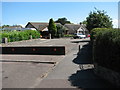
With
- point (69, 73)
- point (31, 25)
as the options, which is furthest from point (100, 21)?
point (31, 25)

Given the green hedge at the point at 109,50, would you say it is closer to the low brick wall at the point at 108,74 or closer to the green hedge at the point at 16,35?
the low brick wall at the point at 108,74

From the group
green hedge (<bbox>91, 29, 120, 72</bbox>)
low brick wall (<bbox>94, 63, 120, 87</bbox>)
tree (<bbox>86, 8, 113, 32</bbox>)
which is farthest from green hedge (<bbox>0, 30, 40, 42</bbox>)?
green hedge (<bbox>91, 29, 120, 72</bbox>)

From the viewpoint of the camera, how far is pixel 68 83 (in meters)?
8.17

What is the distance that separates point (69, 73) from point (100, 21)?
23363 mm

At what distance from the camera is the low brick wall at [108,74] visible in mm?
7164

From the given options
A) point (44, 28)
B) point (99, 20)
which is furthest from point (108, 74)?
point (44, 28)

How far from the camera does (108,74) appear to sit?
796 cm

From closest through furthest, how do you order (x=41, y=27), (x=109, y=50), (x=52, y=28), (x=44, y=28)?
1. (x=109, y=50)
2. (x=52, y=28)
3. (x=44, y=28)
4. (x=41, y=27)

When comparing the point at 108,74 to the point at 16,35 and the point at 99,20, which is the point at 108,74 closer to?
the point at 99,20

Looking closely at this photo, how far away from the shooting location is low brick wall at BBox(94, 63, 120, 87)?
7.16 meters

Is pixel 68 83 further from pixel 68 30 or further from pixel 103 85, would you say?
pixel 68 30

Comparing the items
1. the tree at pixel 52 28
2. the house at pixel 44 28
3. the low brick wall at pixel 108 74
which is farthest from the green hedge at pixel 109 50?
the house at pixel 44 28

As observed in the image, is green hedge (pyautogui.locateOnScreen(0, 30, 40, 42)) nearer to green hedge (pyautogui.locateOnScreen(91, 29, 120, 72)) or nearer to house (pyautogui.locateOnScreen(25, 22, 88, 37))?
house (pyautogui.locateOnScreen(25, 22, 88, 37))

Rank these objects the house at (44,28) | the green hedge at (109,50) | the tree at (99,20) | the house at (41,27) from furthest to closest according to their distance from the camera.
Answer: the house at (44,28) → the house at (41,27) → the tree at (99,20) → the green hedge at (109,50)
